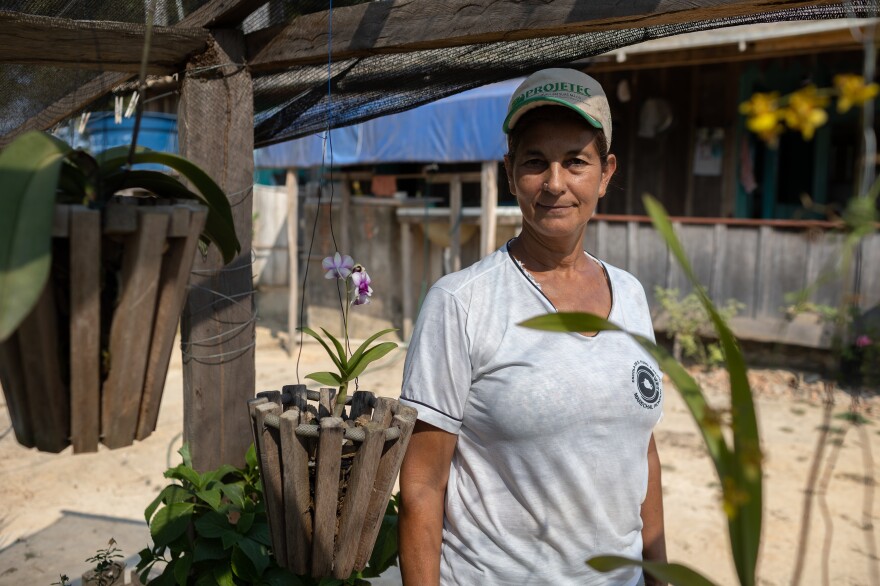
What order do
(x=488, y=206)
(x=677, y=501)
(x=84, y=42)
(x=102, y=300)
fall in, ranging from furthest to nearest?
(x=488, y=206), (x=677, y=501), (x=84, y=42), (x=102, y=300)

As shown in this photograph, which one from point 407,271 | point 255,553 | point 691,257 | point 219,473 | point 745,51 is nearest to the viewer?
point 255,553

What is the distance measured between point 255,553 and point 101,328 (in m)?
1.49

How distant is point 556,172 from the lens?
5.37ft

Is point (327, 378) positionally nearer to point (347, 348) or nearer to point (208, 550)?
point (347, 348)

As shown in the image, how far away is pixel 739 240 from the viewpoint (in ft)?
26.6

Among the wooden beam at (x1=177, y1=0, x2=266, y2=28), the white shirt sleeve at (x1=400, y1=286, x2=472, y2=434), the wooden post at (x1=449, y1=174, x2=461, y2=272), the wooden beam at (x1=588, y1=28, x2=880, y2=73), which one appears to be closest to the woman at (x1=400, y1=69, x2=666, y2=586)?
the white shirt sleeve at (x1=400, y1=286, x2=472, y2=434)

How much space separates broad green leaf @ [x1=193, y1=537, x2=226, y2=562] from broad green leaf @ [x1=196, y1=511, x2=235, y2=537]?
4 cm

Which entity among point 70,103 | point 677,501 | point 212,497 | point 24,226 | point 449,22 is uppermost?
point 449,22

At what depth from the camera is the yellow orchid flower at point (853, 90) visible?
1.84 feet

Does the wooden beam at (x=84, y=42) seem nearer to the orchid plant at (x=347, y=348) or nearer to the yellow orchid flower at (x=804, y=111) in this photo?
the orchid plant at (x=347, y=348)

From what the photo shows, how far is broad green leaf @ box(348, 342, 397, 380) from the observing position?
236 centimetres

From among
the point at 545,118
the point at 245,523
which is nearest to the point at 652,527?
the point at 545,118

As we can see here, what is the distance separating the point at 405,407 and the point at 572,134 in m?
0.67

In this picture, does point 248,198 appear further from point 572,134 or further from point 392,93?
point 572,134
